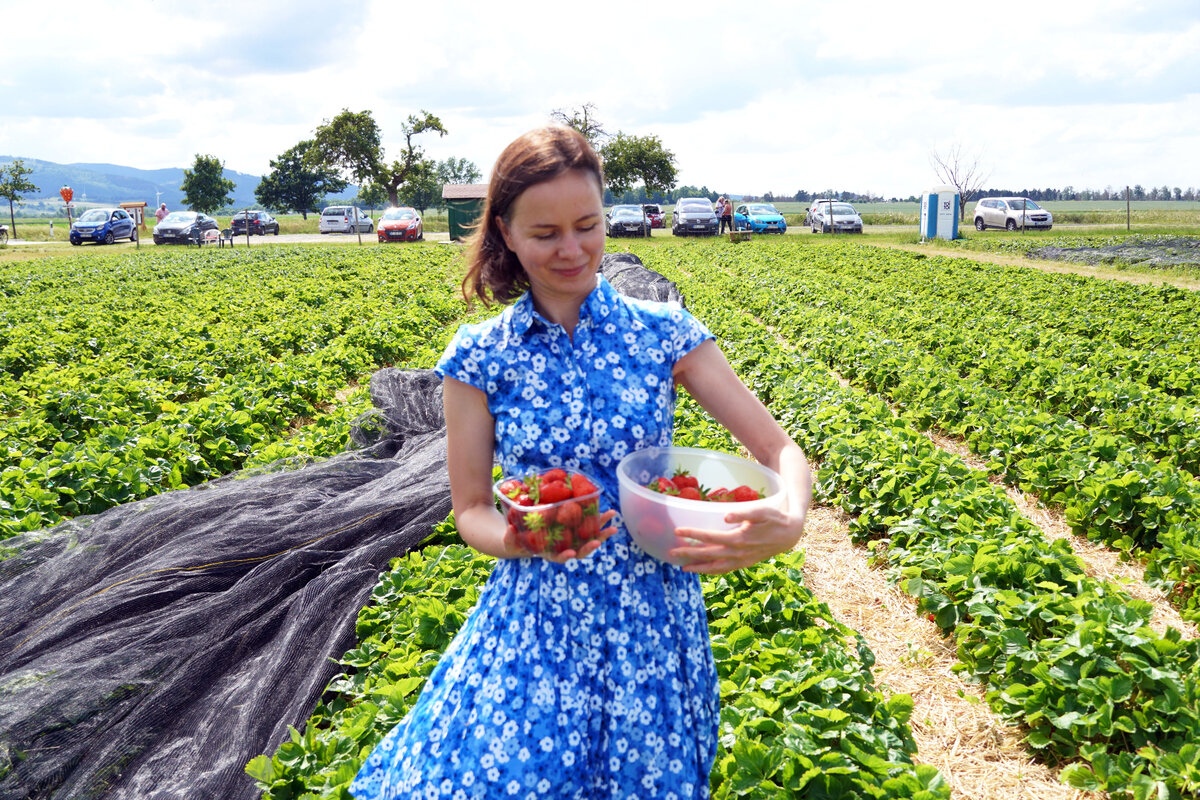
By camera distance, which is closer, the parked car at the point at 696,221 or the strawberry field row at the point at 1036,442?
the strawberry field row at the point at 1036,442

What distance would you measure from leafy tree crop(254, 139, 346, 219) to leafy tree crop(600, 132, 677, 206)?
2758cm

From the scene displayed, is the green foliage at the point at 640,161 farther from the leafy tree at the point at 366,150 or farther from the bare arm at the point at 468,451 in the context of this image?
the bare arm at the point at 468,451

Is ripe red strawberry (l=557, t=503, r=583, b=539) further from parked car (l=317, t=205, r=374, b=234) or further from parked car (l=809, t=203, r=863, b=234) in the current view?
parked car (l=317, t=205, r=374, b=234)

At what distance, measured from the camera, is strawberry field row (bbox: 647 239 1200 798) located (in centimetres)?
306

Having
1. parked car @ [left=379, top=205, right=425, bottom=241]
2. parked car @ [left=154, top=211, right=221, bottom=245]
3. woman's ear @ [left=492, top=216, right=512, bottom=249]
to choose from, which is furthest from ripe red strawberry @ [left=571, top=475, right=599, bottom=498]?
parked car @ [left=154, top=211, right=221, bottom=245]

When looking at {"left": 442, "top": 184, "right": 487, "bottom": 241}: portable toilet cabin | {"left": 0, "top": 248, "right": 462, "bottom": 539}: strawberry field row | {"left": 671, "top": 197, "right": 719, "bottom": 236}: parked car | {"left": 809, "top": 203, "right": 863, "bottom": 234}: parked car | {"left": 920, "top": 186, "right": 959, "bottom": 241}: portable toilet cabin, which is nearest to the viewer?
{"left": 0, "top": 248, "right": 462, "bottom": 539}: strawberry field row

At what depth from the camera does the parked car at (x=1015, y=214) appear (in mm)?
33594

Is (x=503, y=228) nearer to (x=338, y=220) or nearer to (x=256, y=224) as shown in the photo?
(x=338, y=220)

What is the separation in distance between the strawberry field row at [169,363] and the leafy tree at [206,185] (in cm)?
4467

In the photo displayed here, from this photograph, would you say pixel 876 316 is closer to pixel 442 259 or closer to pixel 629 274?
pixel 629 274

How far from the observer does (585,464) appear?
73.5 inches

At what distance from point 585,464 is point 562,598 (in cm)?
28

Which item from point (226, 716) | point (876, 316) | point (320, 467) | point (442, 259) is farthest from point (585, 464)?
point (442, 259)

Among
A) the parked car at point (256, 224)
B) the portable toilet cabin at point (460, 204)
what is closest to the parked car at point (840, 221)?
the portable toilet cabin at point (460, 204)
